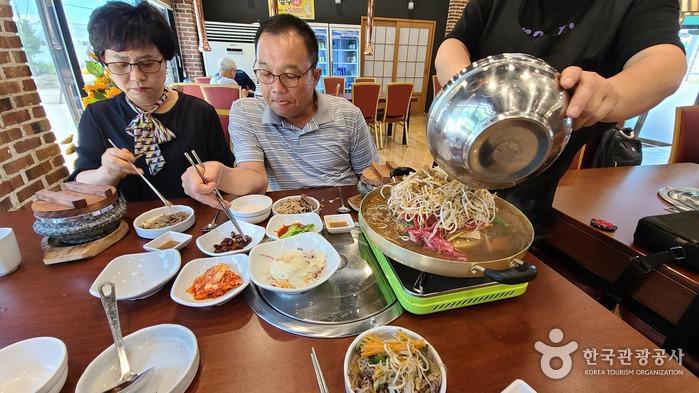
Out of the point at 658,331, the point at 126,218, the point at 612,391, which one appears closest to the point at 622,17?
the point at 612,391

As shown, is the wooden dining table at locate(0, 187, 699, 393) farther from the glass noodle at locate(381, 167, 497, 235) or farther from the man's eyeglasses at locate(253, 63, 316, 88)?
the man's eyeglasses at locate(253, 63, 316, 88)

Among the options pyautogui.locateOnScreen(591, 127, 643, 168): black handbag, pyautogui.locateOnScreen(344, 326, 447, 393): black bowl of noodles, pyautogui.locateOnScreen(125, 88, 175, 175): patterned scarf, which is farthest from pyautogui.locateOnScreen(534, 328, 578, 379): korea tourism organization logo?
pyautogui.locateOnScreen(591, 127, 643, 168): black handbag

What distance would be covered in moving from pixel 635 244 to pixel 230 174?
187 centimetres

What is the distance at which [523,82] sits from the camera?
0.59 meters

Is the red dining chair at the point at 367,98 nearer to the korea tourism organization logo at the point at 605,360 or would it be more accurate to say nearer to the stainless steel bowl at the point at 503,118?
the stainless steel bowl at the point at 503,118

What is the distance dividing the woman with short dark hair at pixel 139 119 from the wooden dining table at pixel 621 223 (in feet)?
6.79

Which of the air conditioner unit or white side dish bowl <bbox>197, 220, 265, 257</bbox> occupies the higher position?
the air conditioner unit

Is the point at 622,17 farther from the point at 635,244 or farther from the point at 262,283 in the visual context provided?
the point at 262,283

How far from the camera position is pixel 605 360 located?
2.17 feet

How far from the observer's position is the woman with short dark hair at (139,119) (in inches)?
54.7

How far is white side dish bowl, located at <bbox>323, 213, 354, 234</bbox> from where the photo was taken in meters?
1.13

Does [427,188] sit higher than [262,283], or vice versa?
[427,188]

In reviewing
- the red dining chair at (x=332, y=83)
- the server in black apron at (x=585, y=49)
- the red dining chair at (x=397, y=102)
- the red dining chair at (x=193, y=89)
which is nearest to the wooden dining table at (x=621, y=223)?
the server in black apron at (x=585, y=49)

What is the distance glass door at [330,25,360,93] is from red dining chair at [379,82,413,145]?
2141 millimetres
